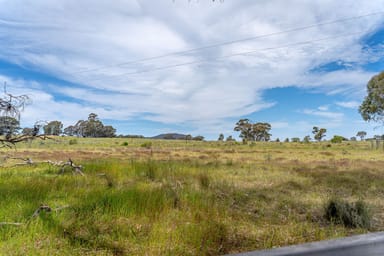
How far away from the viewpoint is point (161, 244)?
8.47ft

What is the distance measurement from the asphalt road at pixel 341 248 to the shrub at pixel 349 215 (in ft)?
9.30

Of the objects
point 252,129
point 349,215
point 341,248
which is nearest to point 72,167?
point 349,215

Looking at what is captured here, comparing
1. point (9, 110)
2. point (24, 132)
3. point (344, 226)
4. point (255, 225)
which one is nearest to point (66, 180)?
point (24, 132)

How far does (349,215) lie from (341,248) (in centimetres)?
314

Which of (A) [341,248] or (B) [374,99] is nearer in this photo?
(A) [341,248]

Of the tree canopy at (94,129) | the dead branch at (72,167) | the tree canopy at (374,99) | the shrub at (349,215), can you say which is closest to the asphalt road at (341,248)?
the shrub at (349,215)

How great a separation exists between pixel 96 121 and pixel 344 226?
2906 inches

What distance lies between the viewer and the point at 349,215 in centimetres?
384

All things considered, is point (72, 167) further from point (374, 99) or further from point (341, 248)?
point (374, 99)

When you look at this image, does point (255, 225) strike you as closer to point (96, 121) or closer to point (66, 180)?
point (66, 180)

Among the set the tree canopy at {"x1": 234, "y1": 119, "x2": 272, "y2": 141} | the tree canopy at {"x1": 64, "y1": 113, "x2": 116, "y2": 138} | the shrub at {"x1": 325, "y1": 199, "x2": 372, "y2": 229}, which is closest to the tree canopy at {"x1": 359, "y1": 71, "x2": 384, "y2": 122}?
the shrub at {"x1": 325, "y1": 199, "x2": 372, "y2": 229}

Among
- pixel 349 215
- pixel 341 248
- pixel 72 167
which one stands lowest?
pixel 349 215

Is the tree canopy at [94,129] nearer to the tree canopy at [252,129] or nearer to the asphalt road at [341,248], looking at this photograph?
the tree canopy at [252,129]

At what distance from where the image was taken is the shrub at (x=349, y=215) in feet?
12.2
